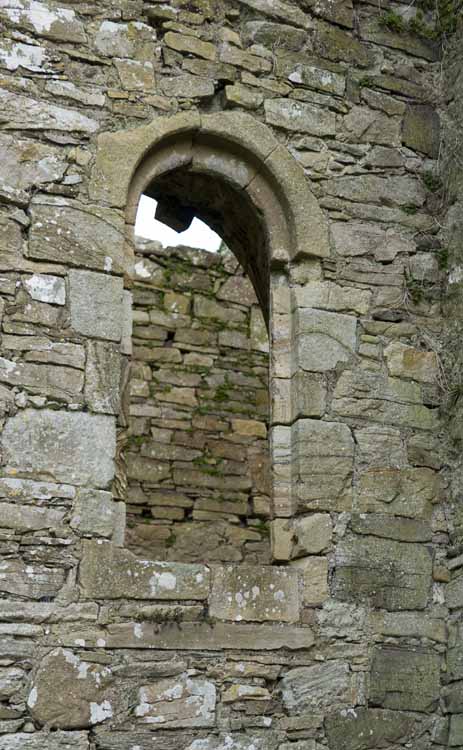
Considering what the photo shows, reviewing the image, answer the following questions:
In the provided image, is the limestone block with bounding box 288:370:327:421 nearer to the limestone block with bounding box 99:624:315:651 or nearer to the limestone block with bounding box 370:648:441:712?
the limestone block with bounding box 99:624:315:651

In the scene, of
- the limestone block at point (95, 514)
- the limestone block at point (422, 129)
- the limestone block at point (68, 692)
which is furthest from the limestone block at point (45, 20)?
the limestone block at point (68, 692)

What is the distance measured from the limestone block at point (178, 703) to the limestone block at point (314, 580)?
2.03 ft

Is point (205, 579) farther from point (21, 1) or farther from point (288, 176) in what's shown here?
point (21, 1)

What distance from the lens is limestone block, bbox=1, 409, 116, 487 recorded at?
466 cm

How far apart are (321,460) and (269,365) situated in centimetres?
58

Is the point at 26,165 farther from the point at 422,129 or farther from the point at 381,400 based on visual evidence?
the point at 422,129

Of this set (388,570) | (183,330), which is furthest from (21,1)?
(183,330)

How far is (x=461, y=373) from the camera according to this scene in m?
5.45

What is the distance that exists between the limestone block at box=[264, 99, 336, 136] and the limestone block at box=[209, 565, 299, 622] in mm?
2328

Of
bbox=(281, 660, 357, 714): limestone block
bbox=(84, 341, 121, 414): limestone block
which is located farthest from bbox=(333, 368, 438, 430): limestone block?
bbox=(281, 660, 357, 714): limestone block

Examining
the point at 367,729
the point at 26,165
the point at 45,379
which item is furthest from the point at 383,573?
the point at 26,165

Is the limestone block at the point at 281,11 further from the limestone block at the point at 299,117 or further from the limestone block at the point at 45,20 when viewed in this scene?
the limestone block at the point at 45,20

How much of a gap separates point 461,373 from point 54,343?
6.80 ft

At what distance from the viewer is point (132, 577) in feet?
15.3
